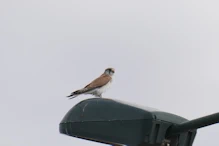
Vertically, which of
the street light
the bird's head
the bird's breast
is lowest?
the street light

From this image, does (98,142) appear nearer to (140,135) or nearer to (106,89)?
(140,135)

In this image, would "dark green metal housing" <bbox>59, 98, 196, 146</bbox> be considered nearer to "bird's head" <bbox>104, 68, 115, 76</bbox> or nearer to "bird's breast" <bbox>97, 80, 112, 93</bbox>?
"bird's breast" <bbox>97, 80, 112, 93</bbox>

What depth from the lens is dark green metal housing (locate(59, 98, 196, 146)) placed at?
3991 millimetres

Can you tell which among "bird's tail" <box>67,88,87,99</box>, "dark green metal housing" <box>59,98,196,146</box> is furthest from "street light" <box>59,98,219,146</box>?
"bird's tail" <box>67,88,87,99</box>

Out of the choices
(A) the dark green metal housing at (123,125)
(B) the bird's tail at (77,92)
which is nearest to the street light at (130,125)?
(A) the dark green metal housing at (123,125)

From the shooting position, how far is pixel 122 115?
414 cm

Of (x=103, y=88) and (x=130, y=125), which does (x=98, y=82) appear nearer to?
(x=103, y=88)

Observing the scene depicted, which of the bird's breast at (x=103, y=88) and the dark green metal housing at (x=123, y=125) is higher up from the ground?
the bird's breast at (x=103, y=88)

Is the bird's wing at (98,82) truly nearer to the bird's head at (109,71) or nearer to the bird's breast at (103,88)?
the bird's breast at (103,88)

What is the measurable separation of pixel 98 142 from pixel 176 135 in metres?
0.63

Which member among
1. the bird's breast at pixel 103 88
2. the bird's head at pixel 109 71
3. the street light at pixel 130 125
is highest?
the bird's head at pixel 109 71

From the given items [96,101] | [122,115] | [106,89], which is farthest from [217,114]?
[106,89]

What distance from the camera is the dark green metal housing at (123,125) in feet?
13.1

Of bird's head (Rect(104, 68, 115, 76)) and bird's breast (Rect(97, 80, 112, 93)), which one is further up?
bird's head (Rect(104, 68, 115, 76))
